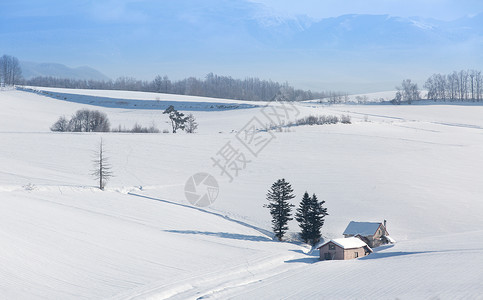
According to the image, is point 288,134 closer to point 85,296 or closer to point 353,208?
point 353,208

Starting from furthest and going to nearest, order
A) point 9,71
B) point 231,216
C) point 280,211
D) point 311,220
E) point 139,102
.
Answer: point 9,71 < point 139,102 < point 231,216 < point 280,211 < point 311,220

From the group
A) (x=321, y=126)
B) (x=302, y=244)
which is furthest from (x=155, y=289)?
(x=321, y=126)

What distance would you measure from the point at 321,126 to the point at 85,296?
204 ft

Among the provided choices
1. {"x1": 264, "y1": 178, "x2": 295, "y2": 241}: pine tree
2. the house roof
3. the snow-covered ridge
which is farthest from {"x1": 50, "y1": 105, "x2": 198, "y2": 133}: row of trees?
the house roof

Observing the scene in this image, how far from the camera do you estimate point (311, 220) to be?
122ft

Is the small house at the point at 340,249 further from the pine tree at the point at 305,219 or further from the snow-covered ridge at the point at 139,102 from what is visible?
the snow-covered ridge at the point at 139,102

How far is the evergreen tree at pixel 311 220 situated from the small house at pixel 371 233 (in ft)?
6.81

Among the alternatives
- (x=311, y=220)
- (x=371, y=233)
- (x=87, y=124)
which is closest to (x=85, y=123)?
(x=87, y=124)

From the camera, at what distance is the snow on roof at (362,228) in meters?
35.1

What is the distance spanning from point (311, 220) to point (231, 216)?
6884mm

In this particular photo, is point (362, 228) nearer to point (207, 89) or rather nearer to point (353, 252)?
point (353, 252)

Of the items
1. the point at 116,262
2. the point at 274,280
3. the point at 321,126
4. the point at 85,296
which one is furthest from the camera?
the point at 321,126

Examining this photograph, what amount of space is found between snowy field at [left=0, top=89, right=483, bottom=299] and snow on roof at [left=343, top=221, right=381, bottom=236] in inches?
73.8

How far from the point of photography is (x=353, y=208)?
138 feet
